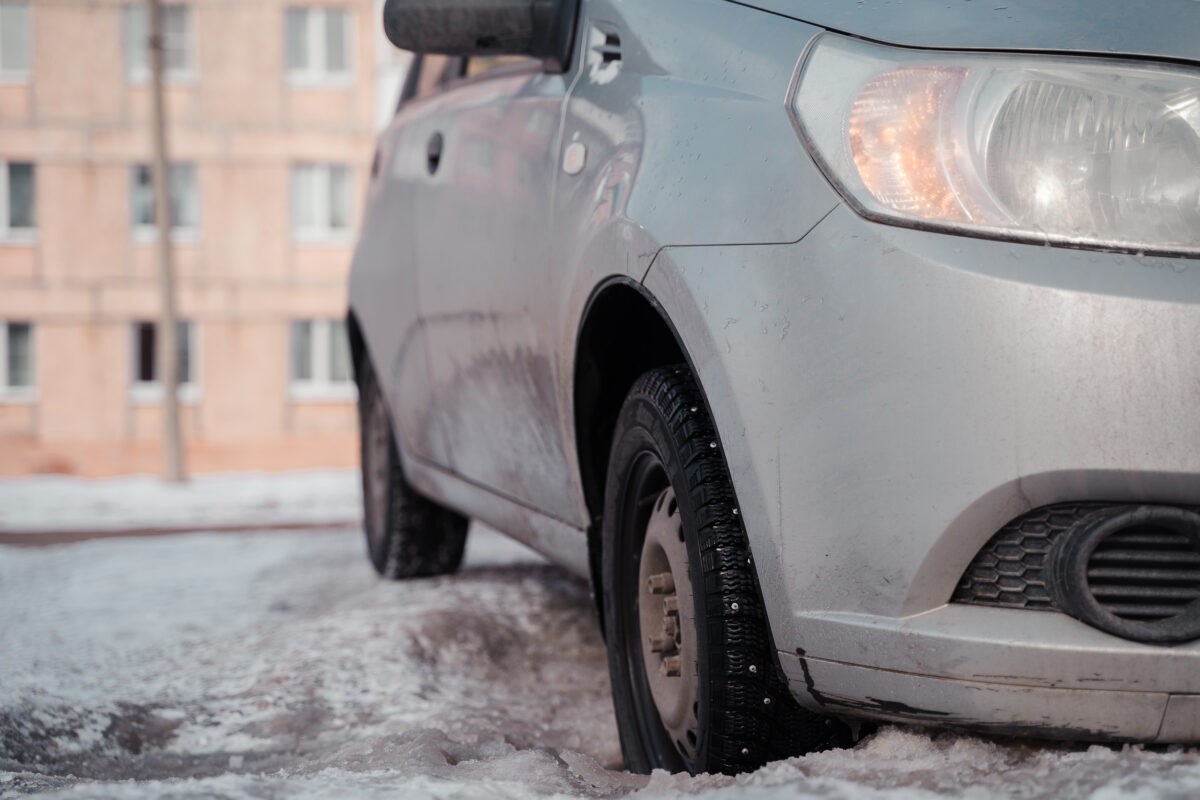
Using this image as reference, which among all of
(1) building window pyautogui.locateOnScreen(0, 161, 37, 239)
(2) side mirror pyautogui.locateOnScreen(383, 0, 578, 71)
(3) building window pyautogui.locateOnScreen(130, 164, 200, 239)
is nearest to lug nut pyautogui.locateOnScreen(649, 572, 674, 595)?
(2) side mirror pyautogui.locateOnScreen(383, 0, 578, 71)

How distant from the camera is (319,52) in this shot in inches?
1104

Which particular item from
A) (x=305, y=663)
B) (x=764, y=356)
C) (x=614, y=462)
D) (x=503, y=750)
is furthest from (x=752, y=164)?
(x=305, y=663)

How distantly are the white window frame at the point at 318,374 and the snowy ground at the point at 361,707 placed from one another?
74.3ft

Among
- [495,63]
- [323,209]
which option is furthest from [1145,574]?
[323,209]

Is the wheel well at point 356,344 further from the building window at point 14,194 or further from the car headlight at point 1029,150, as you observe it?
the building window at point 14,194

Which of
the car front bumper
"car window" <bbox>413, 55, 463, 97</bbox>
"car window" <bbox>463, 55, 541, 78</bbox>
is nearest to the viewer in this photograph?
the car front bumper

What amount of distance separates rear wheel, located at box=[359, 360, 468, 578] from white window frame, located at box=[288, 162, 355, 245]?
2337 centimetres

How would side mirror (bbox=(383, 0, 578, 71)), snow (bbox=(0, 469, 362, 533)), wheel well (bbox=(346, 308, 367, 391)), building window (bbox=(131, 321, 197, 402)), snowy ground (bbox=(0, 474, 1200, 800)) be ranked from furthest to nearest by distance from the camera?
1. building window (bbox=(131, 321, 197, 402))
2. snow (bbox=(0, 469, 362, 533))
3. wheel well (bbox=(346, 308, 367, 391))
4. side mirror (bbox=(383, 0, 578, 71))
5. snowy ground (bbox=(0, 474, 1200, 800))

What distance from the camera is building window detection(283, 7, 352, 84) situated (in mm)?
27859

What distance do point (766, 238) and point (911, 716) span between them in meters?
0.65

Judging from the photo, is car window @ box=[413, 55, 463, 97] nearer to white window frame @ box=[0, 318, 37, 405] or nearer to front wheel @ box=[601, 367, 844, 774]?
front wheel @ box=[601, 367, 844, 774]

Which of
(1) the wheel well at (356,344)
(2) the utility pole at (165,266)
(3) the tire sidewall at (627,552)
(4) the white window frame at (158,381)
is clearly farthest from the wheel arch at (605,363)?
(4) the white window frame at (158,381)

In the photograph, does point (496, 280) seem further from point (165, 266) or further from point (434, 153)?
point (165, 266)

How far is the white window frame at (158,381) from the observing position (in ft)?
91.5
